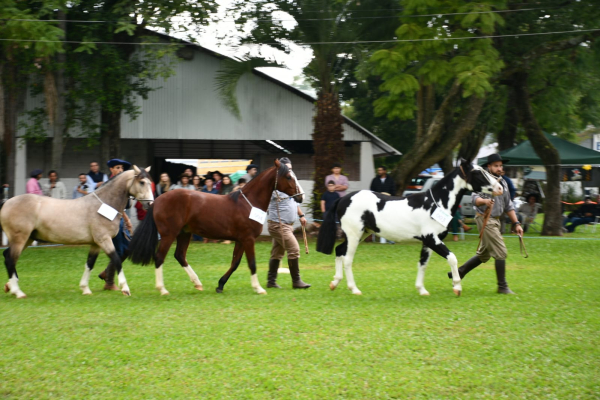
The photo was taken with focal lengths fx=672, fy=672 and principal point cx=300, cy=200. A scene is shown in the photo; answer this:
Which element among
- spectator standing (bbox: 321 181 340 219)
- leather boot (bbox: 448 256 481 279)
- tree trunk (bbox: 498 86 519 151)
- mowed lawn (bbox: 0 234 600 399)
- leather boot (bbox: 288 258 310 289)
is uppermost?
tree trunk (bbox: 498 86 519 151)

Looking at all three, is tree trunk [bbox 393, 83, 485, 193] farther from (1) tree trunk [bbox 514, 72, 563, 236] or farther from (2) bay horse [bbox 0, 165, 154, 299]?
(2) bay horse [bbox 0, 165, 154, 299]

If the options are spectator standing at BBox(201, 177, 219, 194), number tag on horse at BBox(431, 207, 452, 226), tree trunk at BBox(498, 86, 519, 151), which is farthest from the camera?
tree trunk at BBox(498, 86, 519, 151)

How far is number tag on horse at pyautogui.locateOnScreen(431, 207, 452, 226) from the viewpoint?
373 inches

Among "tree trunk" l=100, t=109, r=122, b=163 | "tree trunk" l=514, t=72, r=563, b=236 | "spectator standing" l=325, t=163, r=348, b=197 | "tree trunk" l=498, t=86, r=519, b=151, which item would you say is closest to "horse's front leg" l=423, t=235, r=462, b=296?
"spectator standing" l=325, t=163, r=348, b=197

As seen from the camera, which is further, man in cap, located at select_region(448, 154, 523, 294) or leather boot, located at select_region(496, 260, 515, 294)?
leather boot, located at select_region(496, 260, 515, 294)

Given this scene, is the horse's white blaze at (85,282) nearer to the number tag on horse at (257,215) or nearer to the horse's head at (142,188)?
the horse's head at (142,188)

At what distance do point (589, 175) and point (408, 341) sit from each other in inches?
1180

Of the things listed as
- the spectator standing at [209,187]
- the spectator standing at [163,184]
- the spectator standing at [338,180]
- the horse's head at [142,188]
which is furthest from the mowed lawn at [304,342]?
the spectator standing at [163,184]

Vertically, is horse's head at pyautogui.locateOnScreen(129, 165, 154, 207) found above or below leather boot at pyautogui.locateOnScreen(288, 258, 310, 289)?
above

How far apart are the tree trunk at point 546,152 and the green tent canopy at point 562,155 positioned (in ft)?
2.07

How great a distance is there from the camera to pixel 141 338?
709cm

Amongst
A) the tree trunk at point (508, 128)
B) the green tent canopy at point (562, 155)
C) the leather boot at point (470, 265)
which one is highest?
the tree trunk at point (508, 128)

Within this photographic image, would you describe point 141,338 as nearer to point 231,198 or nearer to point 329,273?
point 231,198

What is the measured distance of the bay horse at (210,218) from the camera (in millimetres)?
9758
